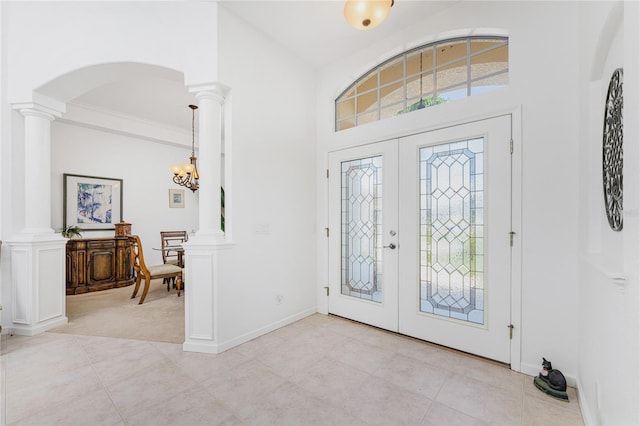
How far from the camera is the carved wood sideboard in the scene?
4.53 meters

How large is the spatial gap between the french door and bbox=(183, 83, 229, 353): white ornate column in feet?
4.89

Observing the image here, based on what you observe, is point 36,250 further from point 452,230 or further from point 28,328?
point 452,230

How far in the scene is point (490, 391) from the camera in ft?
6.41

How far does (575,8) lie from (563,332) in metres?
2.41

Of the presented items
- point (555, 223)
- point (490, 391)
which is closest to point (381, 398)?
point (490, 391)

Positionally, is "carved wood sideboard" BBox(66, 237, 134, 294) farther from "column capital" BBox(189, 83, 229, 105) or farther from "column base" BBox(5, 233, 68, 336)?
"column capital" BBox(189, 83, 229, 105)

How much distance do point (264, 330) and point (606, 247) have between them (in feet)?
9.46

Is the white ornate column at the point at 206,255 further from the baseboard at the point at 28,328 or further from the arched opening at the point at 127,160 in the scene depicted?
the baseboard at the point at 28,328

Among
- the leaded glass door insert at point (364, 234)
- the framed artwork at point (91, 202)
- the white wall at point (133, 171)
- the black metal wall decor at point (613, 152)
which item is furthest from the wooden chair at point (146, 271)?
the black metal wall decor at point (613, 152)

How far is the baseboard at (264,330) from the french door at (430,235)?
14.3 inches

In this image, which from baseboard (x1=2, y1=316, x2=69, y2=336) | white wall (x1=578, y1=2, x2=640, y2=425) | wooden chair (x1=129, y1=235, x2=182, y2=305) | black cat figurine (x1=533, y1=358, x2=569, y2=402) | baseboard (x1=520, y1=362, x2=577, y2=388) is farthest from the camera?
wooden chair (x1=129, y1=235, x2=182, y2=305)

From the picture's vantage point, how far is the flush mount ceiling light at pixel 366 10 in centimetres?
175

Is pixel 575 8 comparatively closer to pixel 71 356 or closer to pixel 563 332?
pixel 563 332

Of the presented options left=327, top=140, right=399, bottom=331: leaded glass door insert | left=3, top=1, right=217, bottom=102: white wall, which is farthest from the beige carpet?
left=3, top=1, right=217, bottom=102: white wall
